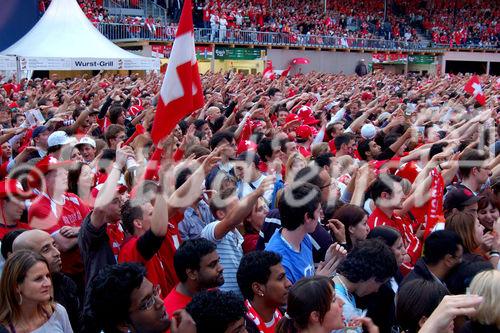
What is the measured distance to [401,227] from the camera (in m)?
→ 4.50

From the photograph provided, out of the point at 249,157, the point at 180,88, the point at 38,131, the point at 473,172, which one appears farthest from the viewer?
the point at 38,131

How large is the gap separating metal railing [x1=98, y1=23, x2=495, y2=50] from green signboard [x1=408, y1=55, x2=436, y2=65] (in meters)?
0.53

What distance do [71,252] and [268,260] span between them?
51.7 inches

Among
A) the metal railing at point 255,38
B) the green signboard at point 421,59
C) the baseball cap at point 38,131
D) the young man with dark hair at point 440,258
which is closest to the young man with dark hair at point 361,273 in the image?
the young man with dark hair at point 440,258

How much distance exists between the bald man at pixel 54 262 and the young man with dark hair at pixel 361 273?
4.37 ft

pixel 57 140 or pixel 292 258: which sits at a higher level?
pixel 57 140

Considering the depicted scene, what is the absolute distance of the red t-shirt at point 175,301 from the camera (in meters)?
2.97

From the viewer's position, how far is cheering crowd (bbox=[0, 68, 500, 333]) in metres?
2.66

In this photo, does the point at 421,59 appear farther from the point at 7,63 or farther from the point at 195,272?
the point at 195,272

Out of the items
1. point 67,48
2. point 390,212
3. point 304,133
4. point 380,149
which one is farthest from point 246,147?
point 67,48

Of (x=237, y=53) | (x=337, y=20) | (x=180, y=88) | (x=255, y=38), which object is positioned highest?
(x=337, y=20)

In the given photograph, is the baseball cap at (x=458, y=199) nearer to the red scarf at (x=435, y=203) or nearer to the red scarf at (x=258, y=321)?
the red scarf at (x=435, y=203)

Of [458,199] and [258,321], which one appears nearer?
[258,321]

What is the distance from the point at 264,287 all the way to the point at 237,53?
81.8 ft
